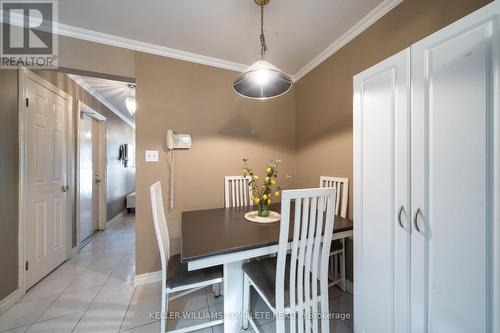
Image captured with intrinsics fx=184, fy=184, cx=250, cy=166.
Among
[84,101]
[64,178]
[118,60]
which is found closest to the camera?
[118,60]

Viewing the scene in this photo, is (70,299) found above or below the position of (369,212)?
below

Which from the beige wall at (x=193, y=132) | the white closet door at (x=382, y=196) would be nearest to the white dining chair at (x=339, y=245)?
the white closet door at (x=382, y=196)

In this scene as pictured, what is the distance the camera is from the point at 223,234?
1.28m

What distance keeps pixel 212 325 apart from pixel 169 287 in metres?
0.49

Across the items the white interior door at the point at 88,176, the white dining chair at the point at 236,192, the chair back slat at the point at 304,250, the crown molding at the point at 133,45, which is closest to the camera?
the chair back slat at the point at 304,250

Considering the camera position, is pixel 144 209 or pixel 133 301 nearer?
pixel 133 301

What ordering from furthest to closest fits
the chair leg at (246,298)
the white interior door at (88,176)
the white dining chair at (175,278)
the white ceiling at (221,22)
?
the white interior door at (88,176) → the white ceiling at (221,22) → the chair leg at (246,298) → the white dining chair at (175,278)

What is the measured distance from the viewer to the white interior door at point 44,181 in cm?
186

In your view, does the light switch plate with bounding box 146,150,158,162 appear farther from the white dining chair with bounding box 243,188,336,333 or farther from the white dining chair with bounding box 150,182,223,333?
the white dining chair with bounding box 243,188,336,333

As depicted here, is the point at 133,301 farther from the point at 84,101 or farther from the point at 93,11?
the point at 84,101

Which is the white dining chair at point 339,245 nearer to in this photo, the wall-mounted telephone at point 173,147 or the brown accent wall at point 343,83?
the brown accent wall at point 343,83

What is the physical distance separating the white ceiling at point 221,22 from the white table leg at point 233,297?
2.07 metres

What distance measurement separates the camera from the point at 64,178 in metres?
2.39

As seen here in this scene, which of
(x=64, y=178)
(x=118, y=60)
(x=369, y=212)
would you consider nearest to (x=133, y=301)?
(x=64, y=178)
